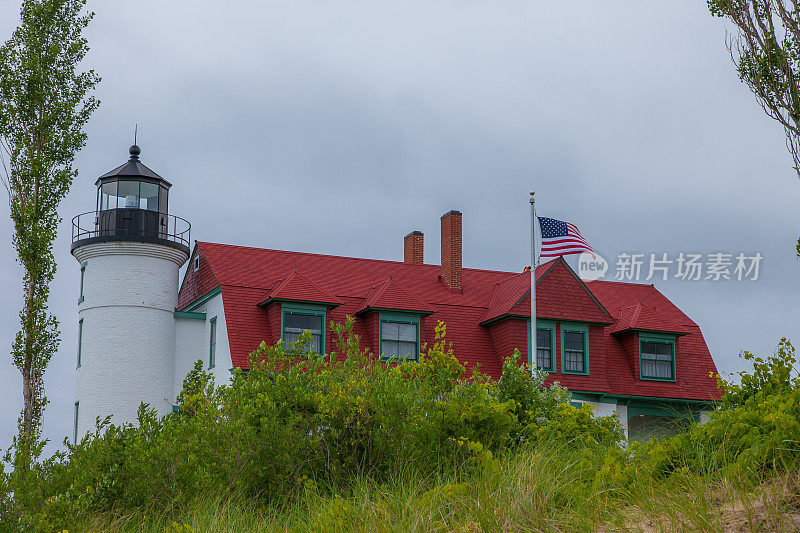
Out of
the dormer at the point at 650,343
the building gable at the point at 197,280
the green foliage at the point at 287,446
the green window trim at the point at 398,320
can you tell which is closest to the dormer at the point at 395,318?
the green window trim at the point at 398,320

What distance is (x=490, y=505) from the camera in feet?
28.1

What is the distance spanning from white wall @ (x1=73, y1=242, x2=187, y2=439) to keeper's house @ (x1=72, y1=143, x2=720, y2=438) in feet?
0.11

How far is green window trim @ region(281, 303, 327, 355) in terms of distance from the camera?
87.2 ft

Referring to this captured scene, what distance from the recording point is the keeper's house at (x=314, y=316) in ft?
88.0

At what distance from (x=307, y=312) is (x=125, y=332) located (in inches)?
216

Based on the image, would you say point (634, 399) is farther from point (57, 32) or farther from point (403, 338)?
point (57, 32)

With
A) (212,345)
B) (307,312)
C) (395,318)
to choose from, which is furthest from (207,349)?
(395,318)

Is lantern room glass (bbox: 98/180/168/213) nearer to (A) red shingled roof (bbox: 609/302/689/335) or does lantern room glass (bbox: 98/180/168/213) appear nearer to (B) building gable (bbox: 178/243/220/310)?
(B) building gable (bbox: 178/243/220/310)

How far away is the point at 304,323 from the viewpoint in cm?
2700

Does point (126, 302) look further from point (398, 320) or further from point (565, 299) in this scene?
point (565, 299)

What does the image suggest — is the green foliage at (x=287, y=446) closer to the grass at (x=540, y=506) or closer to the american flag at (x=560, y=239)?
the grass at (x=540, y=506)

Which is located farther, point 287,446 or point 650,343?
point 650,343

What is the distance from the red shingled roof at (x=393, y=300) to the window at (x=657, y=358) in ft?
25.0

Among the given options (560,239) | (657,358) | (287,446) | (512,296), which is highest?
(560,239)
